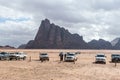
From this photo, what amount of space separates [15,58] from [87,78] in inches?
1353

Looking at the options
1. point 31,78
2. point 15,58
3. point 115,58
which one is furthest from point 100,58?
point 31,78

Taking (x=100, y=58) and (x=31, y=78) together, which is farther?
(x=100, y=58)

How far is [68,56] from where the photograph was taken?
56031mm

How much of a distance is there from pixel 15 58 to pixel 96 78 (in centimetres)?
3451

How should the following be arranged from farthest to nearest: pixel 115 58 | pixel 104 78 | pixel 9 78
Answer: pixel 115 58 → pixel 104 78 → pixel 9 78

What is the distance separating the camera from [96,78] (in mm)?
28828

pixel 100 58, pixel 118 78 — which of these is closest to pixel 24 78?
pixel 118 78

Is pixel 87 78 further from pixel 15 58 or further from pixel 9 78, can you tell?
pixel 15 58

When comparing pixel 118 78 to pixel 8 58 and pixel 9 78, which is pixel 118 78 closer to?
pixel 9 78

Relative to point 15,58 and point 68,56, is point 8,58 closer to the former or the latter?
point 15,58

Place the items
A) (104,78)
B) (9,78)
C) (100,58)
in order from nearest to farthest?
(9,78), (104,78), (100,58)

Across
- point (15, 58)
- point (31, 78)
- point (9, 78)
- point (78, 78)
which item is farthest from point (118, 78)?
point (15, 58)

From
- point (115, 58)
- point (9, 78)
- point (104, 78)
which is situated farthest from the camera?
point (115, 58)

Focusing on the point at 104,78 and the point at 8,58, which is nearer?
the point at 104,78
